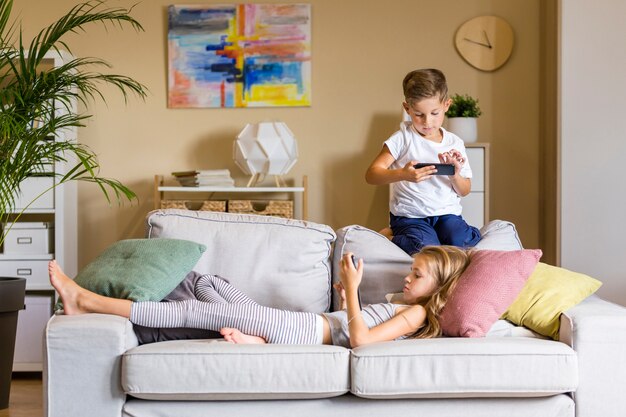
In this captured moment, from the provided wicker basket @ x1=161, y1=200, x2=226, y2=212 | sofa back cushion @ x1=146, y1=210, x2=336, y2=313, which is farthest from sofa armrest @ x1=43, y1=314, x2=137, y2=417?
wicker basket @ x1=161, y1=200, x2=226, y2=212

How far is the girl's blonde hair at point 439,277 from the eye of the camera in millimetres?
2697

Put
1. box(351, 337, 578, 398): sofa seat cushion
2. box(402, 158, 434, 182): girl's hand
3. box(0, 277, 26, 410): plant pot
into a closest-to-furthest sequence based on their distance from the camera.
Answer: box(351, 337, 578, 398): sofa seat cushion, box(402, 158, 434, 182): girl's hand, box(0, 277, 26, 410): plant pot

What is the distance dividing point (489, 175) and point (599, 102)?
81 centimetres

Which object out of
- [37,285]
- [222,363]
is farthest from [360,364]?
[37,285]

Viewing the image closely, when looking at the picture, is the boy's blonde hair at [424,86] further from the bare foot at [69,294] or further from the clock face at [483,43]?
the clock face at [483,43]

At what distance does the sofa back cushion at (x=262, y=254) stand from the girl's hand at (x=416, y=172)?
390 mm

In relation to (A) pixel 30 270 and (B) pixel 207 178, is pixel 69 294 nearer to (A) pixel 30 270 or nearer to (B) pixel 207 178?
(A) pixel 30 270

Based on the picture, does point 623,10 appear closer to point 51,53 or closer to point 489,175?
point 489,175

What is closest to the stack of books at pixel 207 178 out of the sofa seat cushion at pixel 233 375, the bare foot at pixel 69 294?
the bare foot at pixel 69 294

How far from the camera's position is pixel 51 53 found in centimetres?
465

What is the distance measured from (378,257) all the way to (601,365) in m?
0.87

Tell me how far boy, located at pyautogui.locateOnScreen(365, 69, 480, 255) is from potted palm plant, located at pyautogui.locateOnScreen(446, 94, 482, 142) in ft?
4.10

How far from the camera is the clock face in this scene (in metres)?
5.13

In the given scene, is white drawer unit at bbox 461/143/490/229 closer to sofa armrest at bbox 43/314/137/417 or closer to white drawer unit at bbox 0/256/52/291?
white drawer unit at bbox 0/256/52/291
